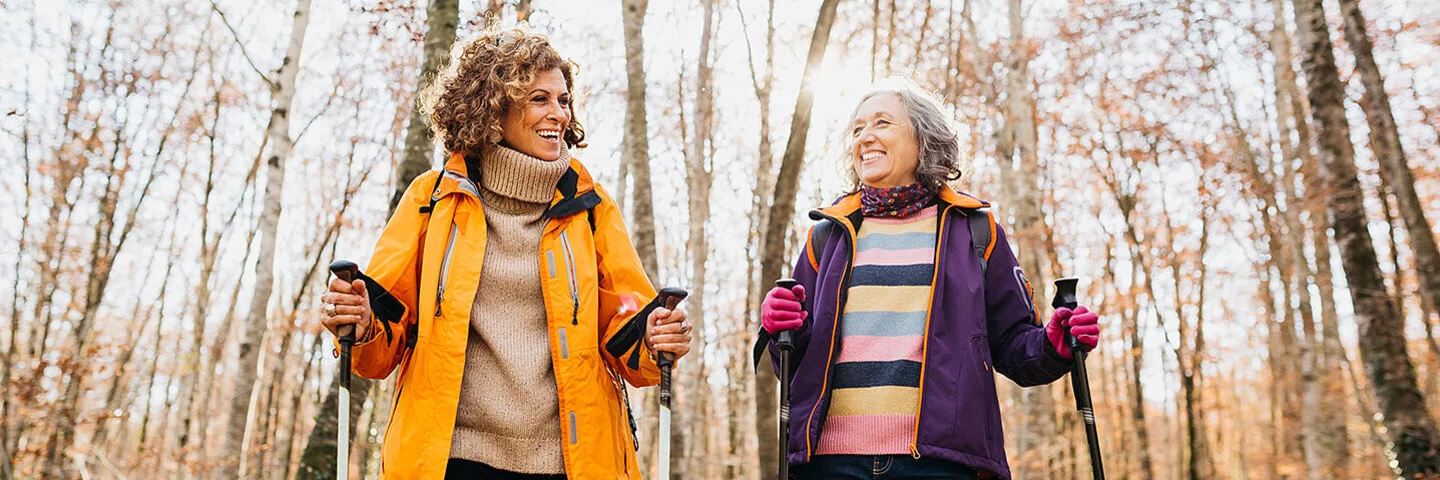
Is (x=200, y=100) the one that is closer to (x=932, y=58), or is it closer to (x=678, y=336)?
(x=932, y=58)

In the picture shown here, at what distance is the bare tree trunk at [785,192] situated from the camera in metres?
6.09

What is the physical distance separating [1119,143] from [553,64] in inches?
644

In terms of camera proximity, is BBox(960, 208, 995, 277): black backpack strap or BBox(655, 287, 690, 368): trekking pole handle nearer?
BBox(655, 287, 690, 368): trekking pole handle

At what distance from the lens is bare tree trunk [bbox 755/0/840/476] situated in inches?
240

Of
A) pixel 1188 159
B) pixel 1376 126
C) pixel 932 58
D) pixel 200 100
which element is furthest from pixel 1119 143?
pixel 200 100

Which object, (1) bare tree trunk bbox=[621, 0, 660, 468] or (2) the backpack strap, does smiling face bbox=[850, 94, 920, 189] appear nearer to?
(2) the backpack strap

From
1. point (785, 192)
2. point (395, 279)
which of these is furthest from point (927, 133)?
point (785, 192)

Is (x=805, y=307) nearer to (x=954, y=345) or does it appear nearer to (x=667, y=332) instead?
(x=954, y=345)

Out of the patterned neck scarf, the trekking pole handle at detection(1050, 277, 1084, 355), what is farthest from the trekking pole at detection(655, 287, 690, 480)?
the trekking pole handle at detection(1050, 277, 1084, 355)

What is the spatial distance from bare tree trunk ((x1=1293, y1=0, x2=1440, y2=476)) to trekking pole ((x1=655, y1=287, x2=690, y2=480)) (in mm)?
5580

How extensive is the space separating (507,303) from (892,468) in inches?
41.7

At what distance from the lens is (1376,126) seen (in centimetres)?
676

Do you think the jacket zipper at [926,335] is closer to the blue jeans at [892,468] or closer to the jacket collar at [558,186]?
the blue jeans at [892,468]

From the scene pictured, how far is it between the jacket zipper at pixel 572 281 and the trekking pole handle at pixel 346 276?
1.64 ft
